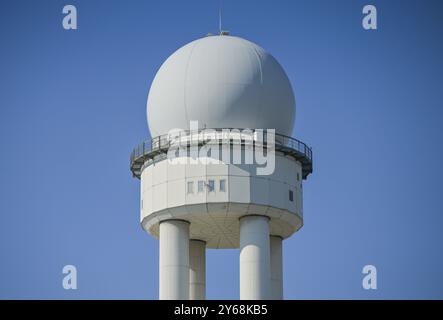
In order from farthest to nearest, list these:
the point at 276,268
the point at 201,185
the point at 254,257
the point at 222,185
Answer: the point at 276,268, the point at 254,257, the point at 201,185, the point at 222,185

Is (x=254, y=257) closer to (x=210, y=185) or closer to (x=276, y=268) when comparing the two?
(x=276, y=268)

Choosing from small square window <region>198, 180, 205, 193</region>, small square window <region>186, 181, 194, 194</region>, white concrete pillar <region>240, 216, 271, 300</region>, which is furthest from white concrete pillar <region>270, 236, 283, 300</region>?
small square window <region>186, 181, 194, 194</region>

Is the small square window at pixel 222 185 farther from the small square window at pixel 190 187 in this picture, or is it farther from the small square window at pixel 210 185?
the small square window at pixel 190 187

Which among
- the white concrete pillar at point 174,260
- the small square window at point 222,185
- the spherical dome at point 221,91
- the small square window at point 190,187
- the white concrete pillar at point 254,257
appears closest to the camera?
the small square window at point 222,185

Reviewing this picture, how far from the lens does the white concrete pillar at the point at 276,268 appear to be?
9500 centimetres

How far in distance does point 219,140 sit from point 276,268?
34.8ft

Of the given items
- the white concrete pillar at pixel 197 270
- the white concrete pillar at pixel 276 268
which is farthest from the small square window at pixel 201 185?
the white concrete pillar at pixel 276 268

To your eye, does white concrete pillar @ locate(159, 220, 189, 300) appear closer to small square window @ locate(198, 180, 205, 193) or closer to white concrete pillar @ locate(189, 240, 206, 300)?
small square window @ locate(198, 180, 205, 193)

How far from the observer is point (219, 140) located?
299ft

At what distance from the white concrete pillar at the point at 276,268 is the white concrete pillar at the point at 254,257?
3.44 metres

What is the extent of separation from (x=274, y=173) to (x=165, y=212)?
25.5ft

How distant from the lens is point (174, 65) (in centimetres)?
9519

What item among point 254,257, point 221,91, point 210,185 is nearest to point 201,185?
point 210,185
